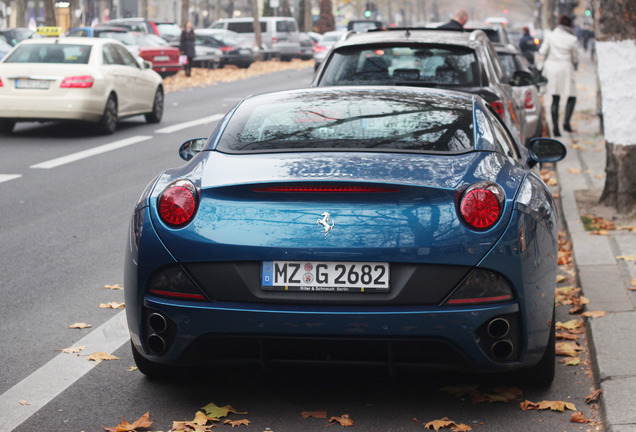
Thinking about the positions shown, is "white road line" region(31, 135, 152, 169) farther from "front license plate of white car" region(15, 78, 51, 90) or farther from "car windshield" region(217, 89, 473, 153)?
"car windshield" region(217, 89, 473, 153)

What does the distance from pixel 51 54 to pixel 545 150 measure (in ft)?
41.1

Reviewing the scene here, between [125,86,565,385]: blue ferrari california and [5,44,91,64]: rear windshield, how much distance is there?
1313cm

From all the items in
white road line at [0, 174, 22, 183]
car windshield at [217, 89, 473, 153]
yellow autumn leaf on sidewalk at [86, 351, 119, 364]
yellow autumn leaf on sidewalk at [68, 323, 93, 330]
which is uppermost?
car windshield at [217, 89, 473, 153]

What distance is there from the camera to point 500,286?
14.3ft

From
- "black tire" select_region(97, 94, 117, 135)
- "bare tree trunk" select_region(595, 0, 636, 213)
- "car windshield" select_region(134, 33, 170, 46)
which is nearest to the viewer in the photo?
"bare tree trunk" select_region(595, 0, 636, 213)

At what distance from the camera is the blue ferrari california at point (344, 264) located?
4273mm

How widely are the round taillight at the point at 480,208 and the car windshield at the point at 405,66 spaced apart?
5.11 m

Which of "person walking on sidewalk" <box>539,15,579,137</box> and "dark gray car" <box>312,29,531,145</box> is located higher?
"dark gray car" <box>312,29,531,145</box>

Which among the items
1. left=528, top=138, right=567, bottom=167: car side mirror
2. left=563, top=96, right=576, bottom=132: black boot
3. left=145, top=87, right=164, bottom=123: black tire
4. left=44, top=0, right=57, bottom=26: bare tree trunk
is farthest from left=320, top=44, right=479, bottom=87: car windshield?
left=44, top=0, right=57, bottom=26: bare tree trunk

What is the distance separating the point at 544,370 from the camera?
15.9 feet

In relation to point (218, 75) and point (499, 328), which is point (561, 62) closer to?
point (499, 328)

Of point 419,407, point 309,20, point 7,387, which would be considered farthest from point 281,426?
point 309,20

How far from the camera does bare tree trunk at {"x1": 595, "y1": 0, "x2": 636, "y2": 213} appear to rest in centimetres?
929

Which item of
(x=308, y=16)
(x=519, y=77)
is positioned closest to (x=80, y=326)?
(x=519, y=77)
